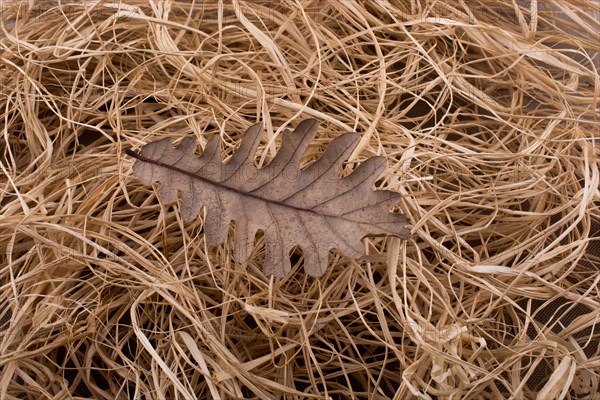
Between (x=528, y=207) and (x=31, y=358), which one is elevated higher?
(x=528, y=207)

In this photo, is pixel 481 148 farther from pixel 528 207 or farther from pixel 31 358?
pixel 31 358

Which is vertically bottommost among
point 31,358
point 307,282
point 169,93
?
point 31,358

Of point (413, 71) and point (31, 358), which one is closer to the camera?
point (31, 358)

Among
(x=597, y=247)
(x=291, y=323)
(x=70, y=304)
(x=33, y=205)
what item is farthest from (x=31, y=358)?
(x=597, y=247)
